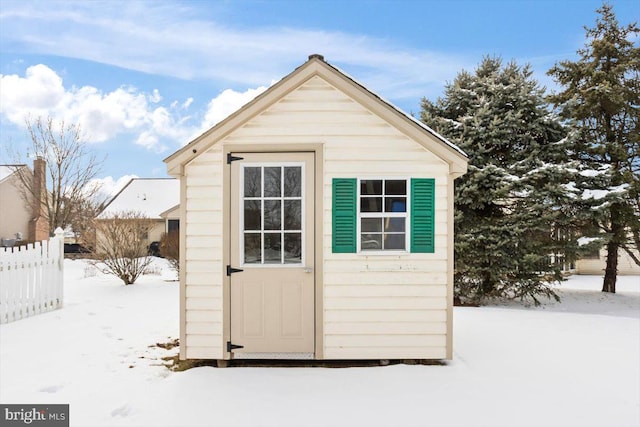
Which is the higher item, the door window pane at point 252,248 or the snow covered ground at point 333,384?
the door window pane at point 252,248

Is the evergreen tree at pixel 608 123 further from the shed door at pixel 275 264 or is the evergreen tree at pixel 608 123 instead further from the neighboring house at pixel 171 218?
the neighboring house at pixel 171 218

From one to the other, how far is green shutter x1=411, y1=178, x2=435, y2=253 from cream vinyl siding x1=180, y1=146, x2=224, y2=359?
2.48m

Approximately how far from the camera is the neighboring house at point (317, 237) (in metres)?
5.30

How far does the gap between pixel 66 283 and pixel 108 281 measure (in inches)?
46.3

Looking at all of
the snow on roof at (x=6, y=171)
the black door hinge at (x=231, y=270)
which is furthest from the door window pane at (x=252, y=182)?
the snow on roof at (x=6, y=171)

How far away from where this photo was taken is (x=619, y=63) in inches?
477

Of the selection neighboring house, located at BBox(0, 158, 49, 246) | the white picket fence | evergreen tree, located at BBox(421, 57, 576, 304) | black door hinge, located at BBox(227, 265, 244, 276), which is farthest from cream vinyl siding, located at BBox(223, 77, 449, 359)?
neighboring house, located at BBox(0, 158, 49, 246)

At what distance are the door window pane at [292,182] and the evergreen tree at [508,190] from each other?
614cm

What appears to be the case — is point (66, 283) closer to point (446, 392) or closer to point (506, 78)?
point (446, 392)

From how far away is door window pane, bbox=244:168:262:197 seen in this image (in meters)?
5.35

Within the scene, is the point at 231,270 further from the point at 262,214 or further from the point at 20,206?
the point at 20,206

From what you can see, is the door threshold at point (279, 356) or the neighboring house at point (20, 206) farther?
the neighboring house at point (20, 206)

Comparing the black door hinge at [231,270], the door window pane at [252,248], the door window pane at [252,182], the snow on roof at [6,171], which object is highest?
the snow on roof at [6,171]

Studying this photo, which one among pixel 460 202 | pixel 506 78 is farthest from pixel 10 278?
pixel 506 78
